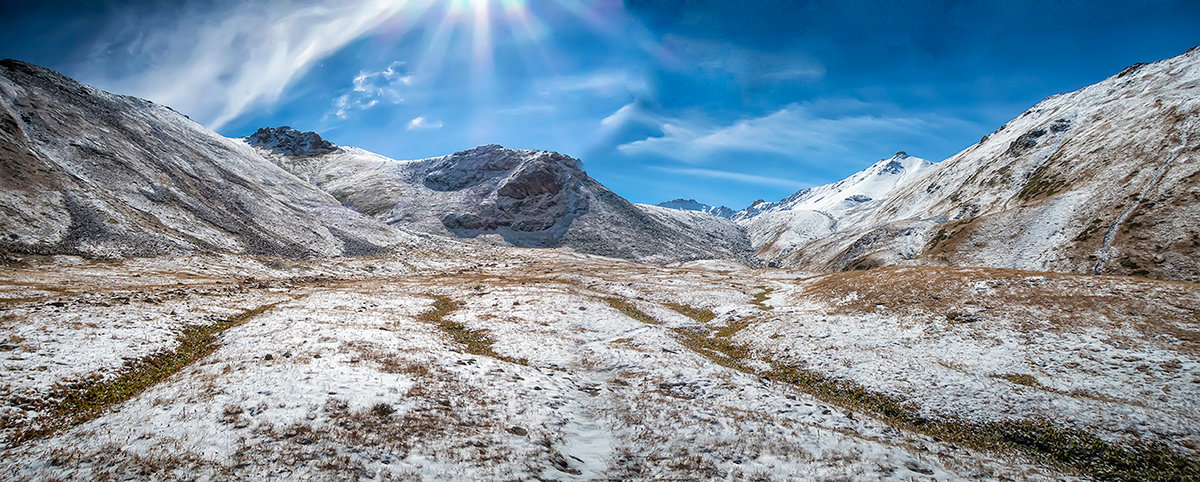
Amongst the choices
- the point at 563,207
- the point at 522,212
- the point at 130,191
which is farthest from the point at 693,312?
the point at 522,212

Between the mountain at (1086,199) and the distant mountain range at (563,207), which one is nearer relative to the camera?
the mountain at (1086,199)

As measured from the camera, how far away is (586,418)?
17703mm

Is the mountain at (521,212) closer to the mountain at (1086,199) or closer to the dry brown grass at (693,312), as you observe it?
the mountain at (1086,199)

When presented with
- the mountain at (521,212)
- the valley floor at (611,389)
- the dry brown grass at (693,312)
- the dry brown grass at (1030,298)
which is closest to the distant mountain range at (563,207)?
the mountain at (521,212)

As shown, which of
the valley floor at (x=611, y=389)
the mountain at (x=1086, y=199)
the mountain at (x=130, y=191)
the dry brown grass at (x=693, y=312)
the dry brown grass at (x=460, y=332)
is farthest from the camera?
the mountain at (x=130, y=191)

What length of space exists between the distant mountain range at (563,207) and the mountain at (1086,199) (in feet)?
1.32

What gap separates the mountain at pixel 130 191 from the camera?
189 ft

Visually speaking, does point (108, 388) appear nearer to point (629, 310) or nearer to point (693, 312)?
point (629, 310)

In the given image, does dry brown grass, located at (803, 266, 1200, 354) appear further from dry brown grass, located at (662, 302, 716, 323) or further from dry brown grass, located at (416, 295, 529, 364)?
dry brown grass, located at (416, 295, 529, 364)

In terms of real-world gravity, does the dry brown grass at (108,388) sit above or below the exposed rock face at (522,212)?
below

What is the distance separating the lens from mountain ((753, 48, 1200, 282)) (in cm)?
5547

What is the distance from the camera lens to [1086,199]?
7375cm

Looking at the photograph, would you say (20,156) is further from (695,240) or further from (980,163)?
(980,163)

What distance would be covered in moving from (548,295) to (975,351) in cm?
3372
